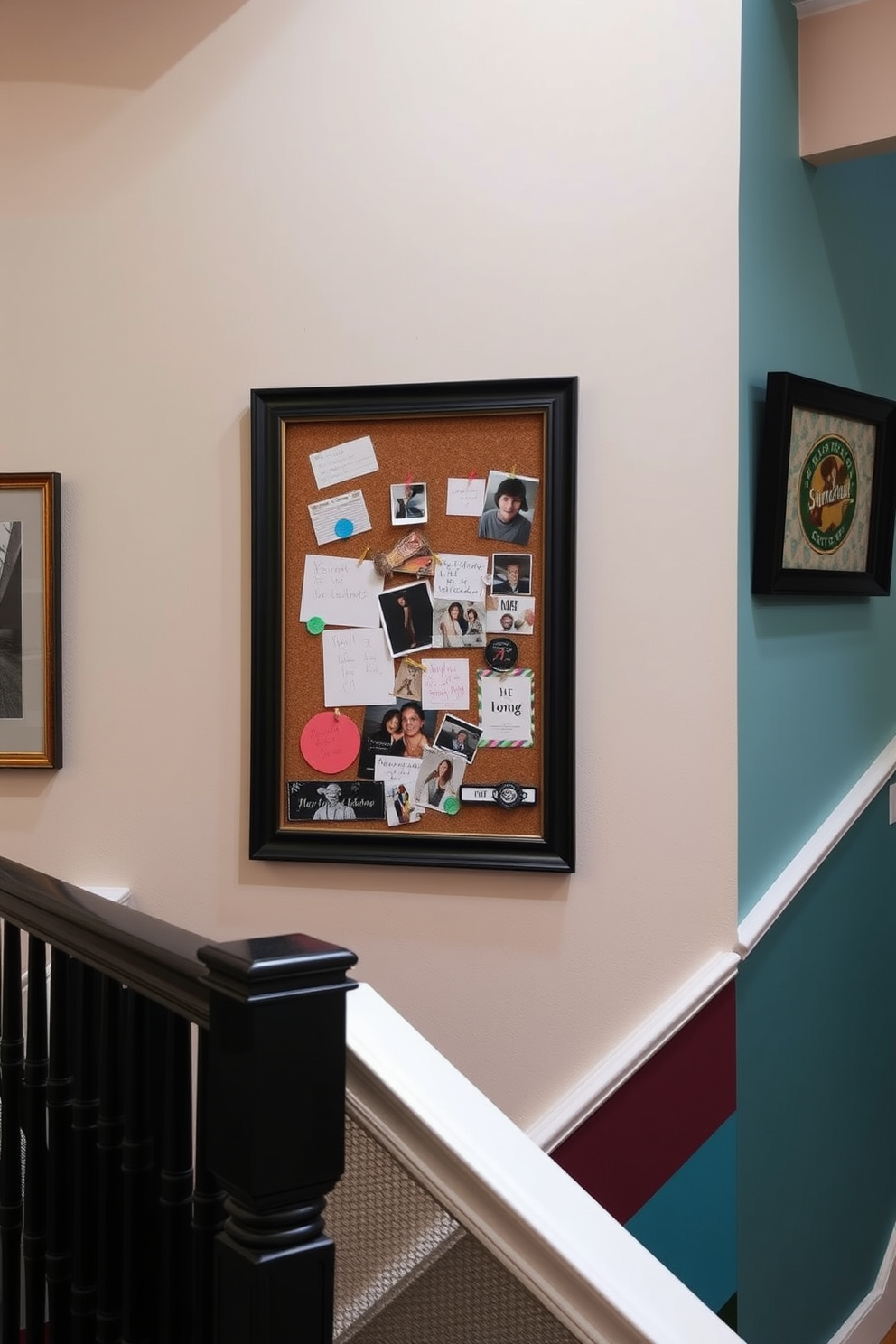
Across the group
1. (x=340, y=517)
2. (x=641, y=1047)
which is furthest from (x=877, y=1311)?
(x=340, y=517)

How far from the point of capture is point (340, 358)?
7.38 ft

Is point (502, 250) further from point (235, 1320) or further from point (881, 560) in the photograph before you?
point (235, 1320)

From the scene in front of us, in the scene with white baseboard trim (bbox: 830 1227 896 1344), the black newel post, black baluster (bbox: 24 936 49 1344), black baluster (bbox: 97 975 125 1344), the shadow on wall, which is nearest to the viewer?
the black newel post

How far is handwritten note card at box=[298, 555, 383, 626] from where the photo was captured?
2228mm

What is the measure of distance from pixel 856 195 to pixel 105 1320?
8.50 ft

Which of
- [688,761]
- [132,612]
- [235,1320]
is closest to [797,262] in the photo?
[688,761]

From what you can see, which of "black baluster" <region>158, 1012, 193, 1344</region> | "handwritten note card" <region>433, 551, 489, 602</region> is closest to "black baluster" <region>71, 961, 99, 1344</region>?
"black baluster" <region>158, 1012, 193, 1344</region>

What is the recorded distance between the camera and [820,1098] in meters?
2.53

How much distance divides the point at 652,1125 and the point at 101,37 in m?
2.40

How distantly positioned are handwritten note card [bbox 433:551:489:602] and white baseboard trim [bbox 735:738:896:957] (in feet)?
2.62

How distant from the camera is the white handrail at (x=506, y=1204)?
3.29 feet

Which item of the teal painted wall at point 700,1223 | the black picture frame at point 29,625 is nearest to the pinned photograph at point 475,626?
the black picture frame at point 29,625

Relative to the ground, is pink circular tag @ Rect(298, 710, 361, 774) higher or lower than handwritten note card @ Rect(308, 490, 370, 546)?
lower

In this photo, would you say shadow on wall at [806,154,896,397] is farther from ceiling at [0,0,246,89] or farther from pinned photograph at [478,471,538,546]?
ceiling at [0,0,246,89]
